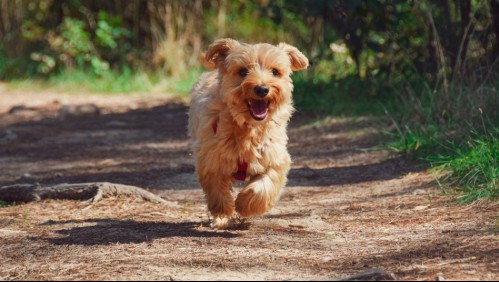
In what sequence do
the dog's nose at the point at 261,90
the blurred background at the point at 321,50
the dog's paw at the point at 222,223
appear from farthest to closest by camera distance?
the blurred background at the point at 321,50 → the dog's paw at the point at 222,223 → the dog's nose at the point at 261,90

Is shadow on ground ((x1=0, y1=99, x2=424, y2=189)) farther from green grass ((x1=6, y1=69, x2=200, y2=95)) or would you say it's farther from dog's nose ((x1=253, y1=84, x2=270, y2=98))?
dog's nose ((x1=253, y1=84, x2=270, y2=98))

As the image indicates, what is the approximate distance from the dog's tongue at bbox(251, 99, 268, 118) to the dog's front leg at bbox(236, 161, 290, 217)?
41cm

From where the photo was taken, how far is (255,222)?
6059mm

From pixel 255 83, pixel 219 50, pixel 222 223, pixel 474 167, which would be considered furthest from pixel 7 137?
pixel 474 167

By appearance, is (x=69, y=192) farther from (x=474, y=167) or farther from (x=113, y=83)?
(x=113, y=83)

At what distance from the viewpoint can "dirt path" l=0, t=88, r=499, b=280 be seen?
179 inches

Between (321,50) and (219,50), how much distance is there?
6.29 metres

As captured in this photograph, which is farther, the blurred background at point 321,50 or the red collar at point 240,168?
the blurred background at point 321,50

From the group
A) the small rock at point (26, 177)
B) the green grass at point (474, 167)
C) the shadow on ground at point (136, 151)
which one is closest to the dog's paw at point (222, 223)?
the green grass at point (474, 167)

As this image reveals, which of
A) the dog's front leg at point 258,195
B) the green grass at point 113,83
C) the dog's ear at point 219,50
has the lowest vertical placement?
the green grass at point 113,83

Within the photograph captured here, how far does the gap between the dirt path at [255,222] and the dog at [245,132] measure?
229 mm

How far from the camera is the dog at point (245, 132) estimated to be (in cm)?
559

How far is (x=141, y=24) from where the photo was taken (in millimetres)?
16688

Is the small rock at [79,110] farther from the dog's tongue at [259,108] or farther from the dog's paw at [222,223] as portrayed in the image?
the dog's tongue at [259,108]
